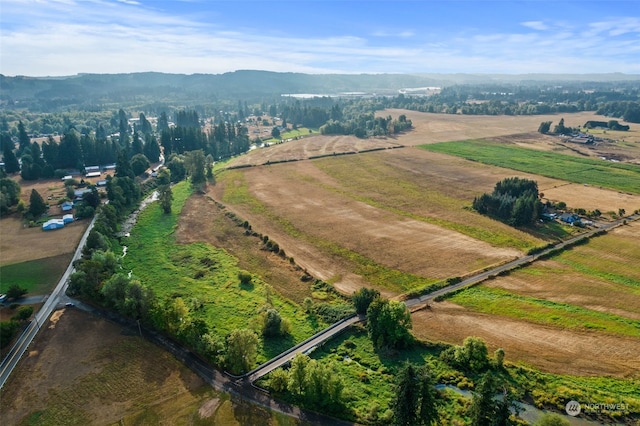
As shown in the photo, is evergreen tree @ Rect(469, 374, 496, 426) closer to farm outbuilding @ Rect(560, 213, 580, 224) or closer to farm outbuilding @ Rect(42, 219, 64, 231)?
farm outbuilding @ Rect(560, 213, 580, 224)

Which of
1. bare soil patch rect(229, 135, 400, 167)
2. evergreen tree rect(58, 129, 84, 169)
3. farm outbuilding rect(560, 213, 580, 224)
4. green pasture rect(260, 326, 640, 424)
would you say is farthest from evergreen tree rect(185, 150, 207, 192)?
farm outbuilding rect(560, 213, 580, 224)

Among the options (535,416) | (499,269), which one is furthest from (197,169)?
(535,416)

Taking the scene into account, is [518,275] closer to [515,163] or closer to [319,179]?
[319,179]

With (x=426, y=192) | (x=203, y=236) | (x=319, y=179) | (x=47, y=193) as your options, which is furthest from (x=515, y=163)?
(x=47, y=193)

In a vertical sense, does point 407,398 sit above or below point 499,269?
Answer: above

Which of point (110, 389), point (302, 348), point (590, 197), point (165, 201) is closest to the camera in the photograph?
point (110, 389)

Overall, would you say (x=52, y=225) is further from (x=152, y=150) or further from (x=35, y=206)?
(x=152, y=150)

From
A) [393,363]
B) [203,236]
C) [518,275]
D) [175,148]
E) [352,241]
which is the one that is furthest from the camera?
[175,148]
